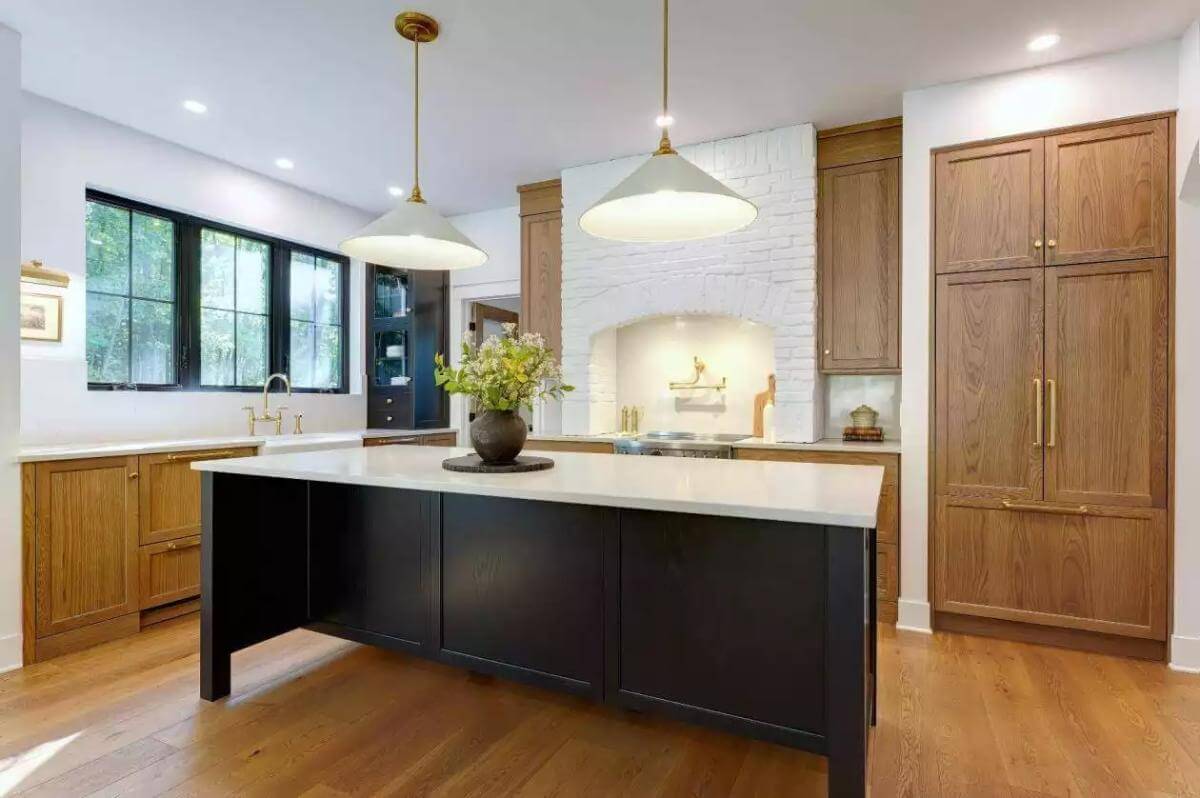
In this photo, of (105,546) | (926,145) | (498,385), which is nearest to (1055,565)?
(926,145)

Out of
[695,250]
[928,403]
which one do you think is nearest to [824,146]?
[695,250]

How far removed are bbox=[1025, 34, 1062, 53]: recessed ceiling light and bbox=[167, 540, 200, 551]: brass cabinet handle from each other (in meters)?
4.88

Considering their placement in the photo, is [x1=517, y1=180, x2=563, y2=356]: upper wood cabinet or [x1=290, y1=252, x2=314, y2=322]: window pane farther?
[x1=290, y1=252, x2=314, y2=322]: window pane

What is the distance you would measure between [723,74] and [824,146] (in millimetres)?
1004

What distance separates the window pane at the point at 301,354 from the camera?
4.93 m

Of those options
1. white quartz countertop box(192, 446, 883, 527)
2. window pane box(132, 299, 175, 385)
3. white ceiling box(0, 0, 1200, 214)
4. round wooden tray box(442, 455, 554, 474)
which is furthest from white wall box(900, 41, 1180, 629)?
window pane box(132, 299, 175, 385)

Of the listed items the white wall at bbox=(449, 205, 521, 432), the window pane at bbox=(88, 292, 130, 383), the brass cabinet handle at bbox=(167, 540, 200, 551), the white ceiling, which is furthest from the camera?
the white wall at bbox=(449, 205, 521, 432)

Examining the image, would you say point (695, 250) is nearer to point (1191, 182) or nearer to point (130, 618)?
point (1191, 182)

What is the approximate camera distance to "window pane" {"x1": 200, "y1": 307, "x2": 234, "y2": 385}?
13.9 feet

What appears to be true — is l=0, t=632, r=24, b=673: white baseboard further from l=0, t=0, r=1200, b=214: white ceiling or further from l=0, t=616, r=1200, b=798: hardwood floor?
l=0, t=0, r=1200, b=214: white ceiling

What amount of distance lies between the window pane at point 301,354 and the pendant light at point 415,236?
8.39 ft

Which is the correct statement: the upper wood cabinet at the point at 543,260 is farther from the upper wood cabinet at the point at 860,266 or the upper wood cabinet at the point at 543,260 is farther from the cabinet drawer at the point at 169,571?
A: the cabinet drawer at the point at 169,571

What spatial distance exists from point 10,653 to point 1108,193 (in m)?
5.42

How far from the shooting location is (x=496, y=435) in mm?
2314
